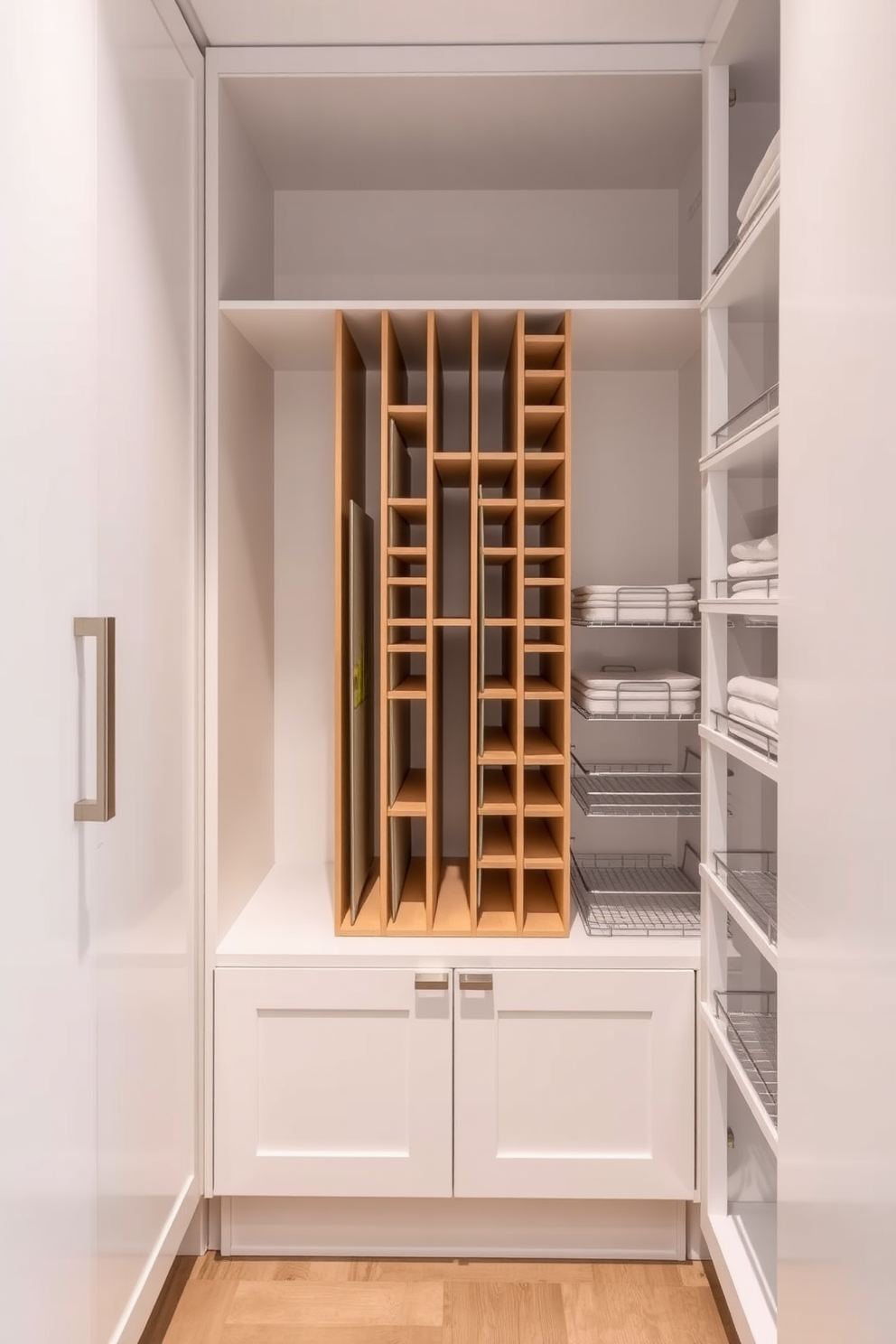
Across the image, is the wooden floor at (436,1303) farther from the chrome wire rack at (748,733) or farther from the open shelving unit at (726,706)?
the chrome wire rack at (748,733)

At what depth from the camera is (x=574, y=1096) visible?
1.87 m

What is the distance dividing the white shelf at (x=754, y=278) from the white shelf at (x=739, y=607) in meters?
0.54

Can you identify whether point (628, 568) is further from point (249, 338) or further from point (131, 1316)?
point (131, 1316)

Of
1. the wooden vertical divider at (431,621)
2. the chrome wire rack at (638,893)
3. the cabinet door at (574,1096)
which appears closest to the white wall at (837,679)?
the cabinet door at (574,1096)

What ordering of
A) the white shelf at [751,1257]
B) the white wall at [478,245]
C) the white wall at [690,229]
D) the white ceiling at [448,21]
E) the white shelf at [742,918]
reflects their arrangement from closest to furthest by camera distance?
the white shelf at [742,918] < the white shelf at [751,1257] < the white ceiling at [448,21] < the white wall at [690,229] < the white wall at [478,245]

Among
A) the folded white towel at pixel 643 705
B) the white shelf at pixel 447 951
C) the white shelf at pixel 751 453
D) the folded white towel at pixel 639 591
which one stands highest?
the white shelf at pixel 751 453

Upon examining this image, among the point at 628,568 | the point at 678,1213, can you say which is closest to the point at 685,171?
the point at 628,568

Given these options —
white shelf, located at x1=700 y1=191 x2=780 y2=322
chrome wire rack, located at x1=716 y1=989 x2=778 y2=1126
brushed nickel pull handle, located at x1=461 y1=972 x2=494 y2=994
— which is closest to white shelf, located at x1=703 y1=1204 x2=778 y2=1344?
chrome wire rack, located at x1=716 y1=989 x2=778 y2=1126

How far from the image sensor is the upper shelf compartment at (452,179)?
1.88 m

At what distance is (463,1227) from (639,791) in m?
0.97

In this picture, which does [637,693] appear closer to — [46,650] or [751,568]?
[751,568]

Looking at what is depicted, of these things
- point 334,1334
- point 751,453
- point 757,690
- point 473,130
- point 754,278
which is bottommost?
point 334,1334

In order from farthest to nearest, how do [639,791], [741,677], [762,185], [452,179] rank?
[452,179] < [639,791] < [741,677] < [762,185]

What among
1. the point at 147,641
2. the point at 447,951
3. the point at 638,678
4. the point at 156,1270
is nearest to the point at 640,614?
the point at 638,678
